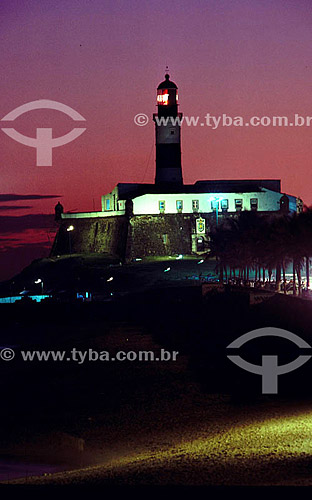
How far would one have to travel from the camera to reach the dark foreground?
2162 centimetres

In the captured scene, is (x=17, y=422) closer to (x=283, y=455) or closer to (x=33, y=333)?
(x=283, y=455)

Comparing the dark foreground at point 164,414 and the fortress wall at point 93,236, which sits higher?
the fortress wall at point 93,236

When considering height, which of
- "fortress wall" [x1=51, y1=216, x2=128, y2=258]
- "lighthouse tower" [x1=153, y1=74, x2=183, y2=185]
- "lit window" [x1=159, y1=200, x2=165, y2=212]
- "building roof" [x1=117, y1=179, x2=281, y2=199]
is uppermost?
"lighthouse tower" [x1=153, y1=74, x2=183, y2=185]

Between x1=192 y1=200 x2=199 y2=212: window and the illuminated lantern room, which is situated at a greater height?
the illuminated lantern room

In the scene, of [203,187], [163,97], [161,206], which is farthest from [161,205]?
[163,97]

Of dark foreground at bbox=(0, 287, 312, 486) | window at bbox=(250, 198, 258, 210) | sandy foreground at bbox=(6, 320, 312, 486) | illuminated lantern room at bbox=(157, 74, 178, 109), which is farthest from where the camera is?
window at bbox=(250, 198, 258, 210)

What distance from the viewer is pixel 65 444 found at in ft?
84.7

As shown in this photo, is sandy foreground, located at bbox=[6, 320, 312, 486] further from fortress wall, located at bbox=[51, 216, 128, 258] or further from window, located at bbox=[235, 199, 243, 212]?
window, located at bbox=[235, 199, 243, 212]

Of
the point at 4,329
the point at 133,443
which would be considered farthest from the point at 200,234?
the point at 133,443

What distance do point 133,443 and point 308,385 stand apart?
8225mm

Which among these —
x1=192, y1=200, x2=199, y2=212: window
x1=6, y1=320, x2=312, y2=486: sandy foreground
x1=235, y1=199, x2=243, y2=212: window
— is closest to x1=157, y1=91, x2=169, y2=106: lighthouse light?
x1=192, y1=200, x2=199, y2=212: window

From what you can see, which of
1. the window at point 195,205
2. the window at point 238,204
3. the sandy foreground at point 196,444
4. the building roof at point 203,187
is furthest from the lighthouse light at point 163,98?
the sandy foreground at point 196,444

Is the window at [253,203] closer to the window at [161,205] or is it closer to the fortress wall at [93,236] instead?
the window at [161,205]

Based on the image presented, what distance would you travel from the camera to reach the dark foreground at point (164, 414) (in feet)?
70.9
